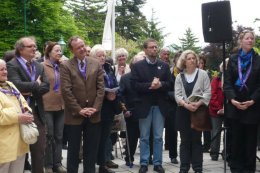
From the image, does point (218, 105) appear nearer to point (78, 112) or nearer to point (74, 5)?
point (78, 112)

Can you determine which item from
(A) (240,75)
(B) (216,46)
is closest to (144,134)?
(A) (240,75)

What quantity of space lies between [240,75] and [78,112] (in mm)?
2555

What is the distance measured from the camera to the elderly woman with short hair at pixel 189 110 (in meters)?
6.27

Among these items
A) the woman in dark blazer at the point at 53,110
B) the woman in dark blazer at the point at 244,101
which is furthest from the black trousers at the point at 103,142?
the woman in dark blazer at the point at 244,101

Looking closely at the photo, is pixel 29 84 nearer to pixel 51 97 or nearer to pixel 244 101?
pixel 51 97

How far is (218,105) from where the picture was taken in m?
7.42

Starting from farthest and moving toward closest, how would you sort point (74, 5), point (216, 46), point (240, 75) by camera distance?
point (74, 5)
point (216, 46)
point (240, 75)

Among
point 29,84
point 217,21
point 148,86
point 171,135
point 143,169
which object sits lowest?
point 143,169

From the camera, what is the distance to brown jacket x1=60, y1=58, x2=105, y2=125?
5.42 m

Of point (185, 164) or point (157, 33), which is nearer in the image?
point (185, 164)

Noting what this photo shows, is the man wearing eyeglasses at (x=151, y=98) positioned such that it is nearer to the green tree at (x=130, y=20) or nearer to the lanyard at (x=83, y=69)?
the lanyard at (x=83, y=69)

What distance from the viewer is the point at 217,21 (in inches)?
268

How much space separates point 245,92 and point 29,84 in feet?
10.5

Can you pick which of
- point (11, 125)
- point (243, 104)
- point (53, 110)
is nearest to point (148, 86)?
point (243, 104)
